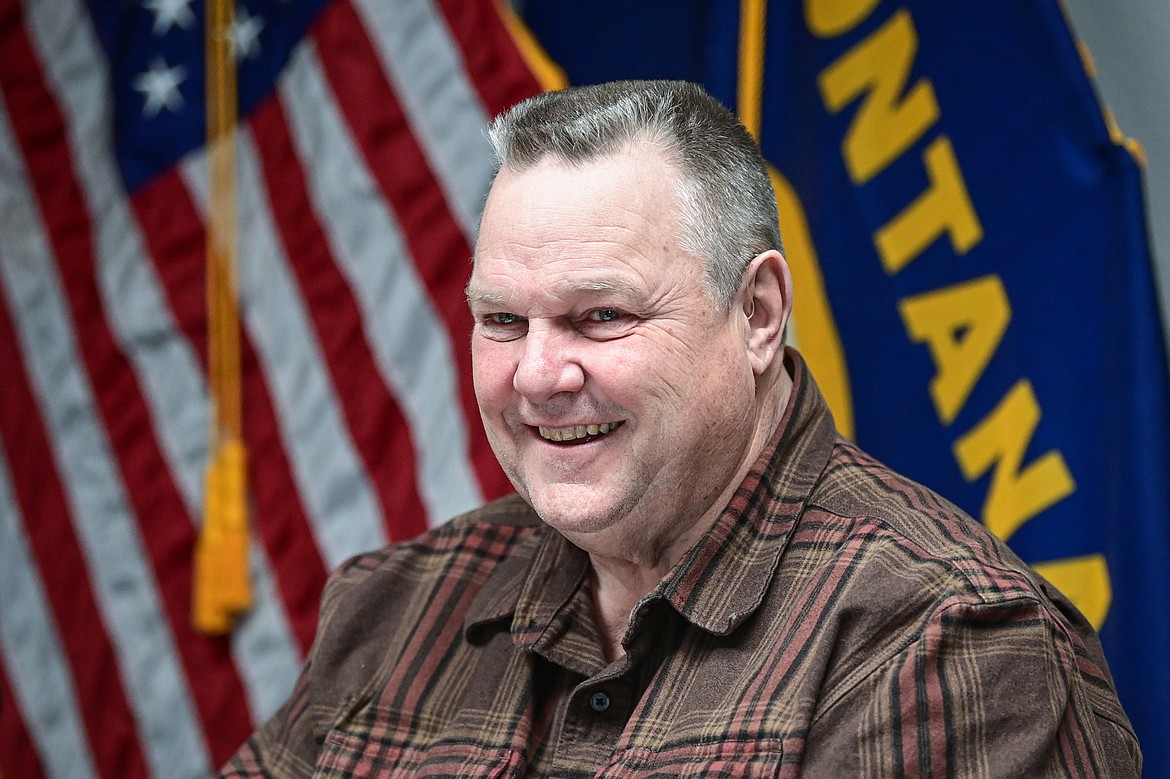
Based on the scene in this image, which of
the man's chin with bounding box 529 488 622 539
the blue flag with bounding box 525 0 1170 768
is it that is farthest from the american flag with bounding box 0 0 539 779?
the man's chin with bounding box 529 488 622 539

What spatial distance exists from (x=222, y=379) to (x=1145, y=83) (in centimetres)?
168

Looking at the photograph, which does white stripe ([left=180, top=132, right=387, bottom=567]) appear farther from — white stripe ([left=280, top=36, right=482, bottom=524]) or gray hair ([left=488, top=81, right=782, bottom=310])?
gray hair ([left=488, top=81, right=782, bottom=310])

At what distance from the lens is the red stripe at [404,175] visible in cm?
242

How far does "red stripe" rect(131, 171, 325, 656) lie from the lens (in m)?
2.56

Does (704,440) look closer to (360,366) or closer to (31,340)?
(360,366)

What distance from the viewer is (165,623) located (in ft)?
8.75

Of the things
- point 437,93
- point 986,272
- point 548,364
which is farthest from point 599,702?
point 437,93

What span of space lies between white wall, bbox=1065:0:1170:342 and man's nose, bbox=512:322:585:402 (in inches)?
32.0

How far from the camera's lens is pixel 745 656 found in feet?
4.05

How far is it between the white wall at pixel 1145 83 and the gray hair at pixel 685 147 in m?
0.65

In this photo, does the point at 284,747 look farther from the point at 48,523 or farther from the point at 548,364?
the point at 48,523

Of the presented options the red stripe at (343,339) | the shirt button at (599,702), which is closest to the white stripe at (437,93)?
the red stripe at (343,339)

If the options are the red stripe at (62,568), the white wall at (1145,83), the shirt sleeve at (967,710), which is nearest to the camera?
the shirt sleeve at (967,710)

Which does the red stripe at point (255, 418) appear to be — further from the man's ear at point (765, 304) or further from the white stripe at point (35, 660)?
the man's ear at point (765, 304)
